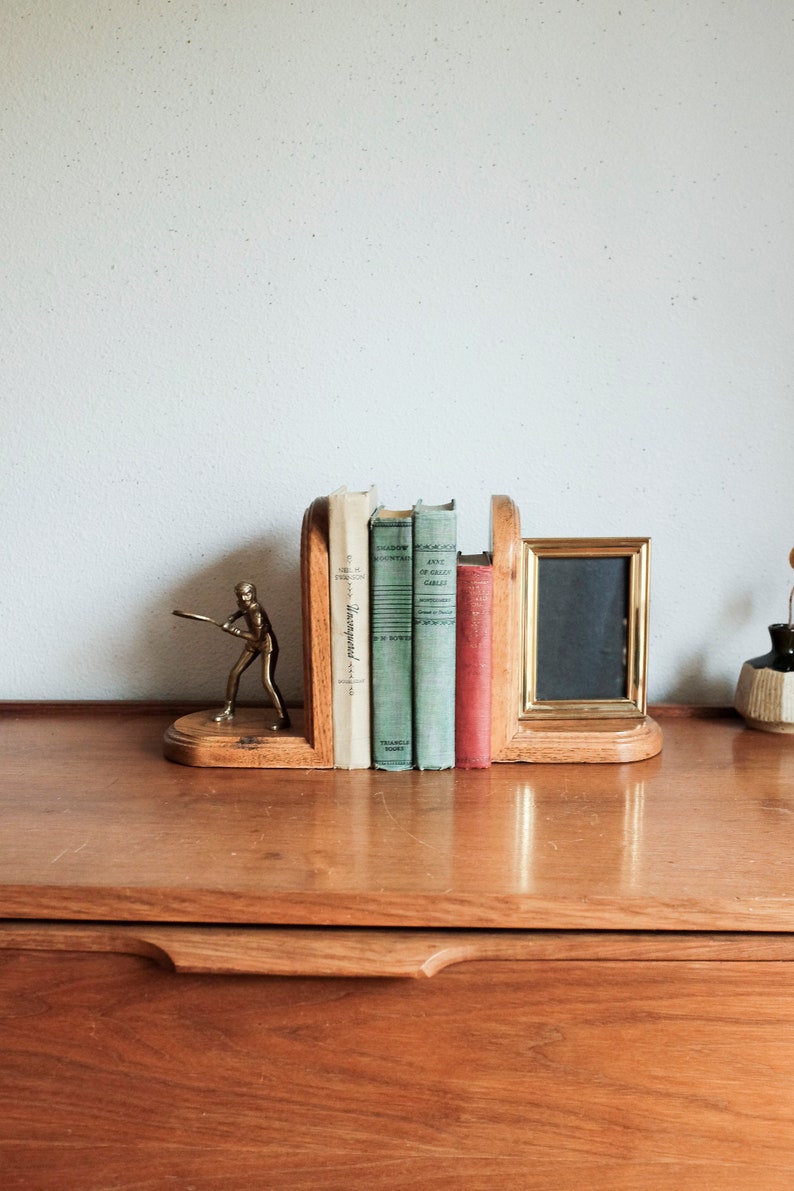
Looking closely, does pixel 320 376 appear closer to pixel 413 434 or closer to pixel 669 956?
pixel 413 434

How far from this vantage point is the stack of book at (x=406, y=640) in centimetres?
87

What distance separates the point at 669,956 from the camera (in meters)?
0.64

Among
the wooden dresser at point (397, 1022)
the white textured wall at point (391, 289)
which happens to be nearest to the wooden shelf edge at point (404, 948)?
the wooden dresser at point (397, 1022)

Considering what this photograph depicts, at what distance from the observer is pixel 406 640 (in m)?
0.88

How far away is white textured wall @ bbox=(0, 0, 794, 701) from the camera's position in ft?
3.36

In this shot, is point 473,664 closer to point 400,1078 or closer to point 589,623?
point 589,623

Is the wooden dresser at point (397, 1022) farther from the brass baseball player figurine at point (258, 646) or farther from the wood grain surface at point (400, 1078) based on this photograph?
the brass baseball player figurine at point (258, 646)

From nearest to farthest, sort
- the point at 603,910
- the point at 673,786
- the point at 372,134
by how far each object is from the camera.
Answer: the point at 603,910 → the point at 673,786 → the point at 372,134

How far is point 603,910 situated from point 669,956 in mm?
57

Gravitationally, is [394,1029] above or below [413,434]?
below

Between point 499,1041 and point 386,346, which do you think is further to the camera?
point 386,346

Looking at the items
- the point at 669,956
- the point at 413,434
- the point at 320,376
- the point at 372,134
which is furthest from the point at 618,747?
the point at 372,134

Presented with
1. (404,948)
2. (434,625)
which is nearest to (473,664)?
(434,625)

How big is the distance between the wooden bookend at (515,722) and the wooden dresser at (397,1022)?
217 mm
